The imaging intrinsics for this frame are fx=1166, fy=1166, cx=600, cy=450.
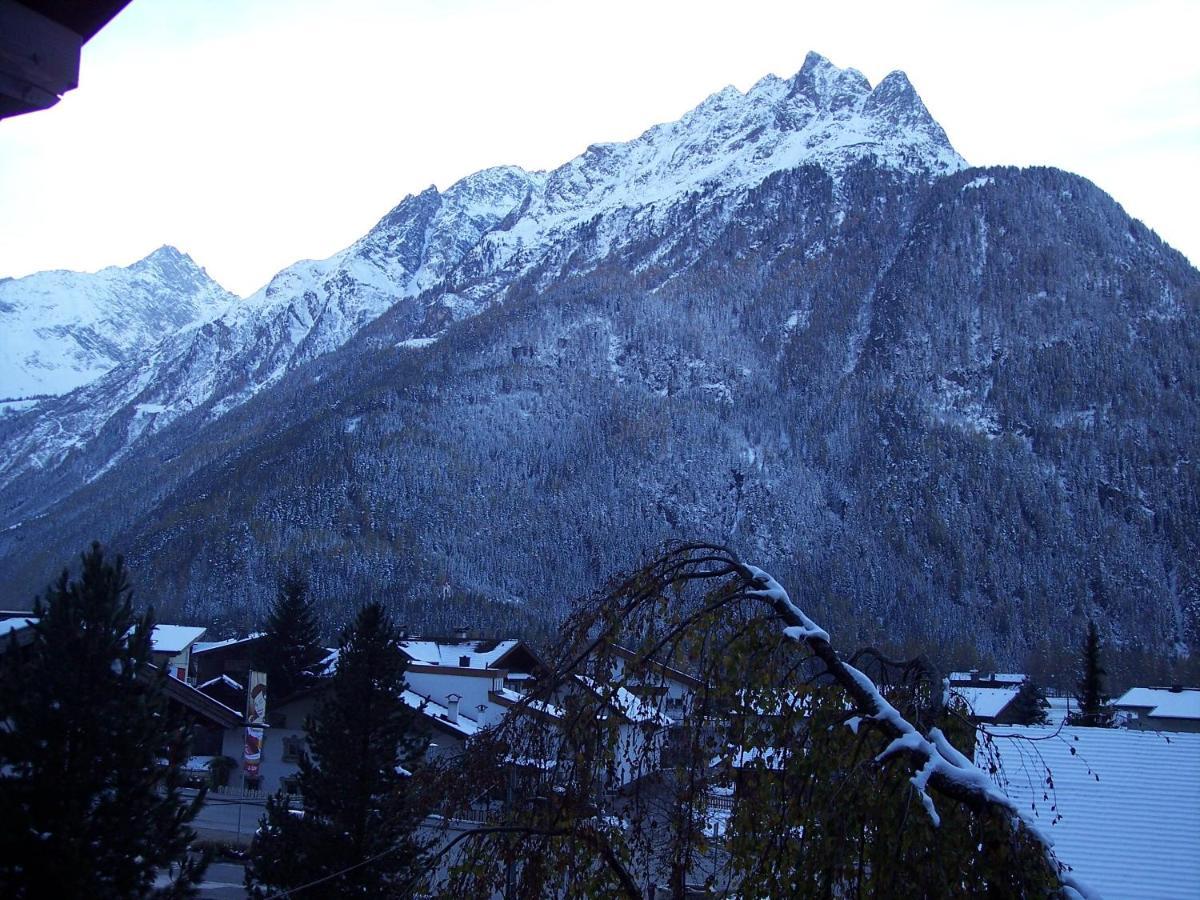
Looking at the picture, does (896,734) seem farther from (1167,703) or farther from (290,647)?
(1167,703)

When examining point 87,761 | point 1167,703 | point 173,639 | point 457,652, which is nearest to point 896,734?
point 87,761

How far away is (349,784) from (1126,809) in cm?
1198

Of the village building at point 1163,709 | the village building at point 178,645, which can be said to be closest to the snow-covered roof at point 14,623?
the village building at point 178,645

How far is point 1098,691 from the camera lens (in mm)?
57469

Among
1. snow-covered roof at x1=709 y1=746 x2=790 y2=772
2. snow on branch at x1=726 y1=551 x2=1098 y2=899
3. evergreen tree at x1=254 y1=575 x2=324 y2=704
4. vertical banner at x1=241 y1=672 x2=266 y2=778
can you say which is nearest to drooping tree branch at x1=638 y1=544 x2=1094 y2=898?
snow on branch at x1=726 y1=551 x2=1098 y2=899

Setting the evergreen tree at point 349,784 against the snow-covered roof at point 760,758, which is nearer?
the snow-covered roof at point 760,758

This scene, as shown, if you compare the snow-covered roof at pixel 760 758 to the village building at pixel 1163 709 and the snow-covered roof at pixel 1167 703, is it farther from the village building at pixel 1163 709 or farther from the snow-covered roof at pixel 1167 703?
the snow-covered roof at pixel 1167 703

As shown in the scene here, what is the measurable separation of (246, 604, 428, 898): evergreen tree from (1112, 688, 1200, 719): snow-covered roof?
5413 cm

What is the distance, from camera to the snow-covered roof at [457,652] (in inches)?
2079

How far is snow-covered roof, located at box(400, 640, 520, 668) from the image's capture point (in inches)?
2079

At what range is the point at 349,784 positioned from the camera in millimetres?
17875

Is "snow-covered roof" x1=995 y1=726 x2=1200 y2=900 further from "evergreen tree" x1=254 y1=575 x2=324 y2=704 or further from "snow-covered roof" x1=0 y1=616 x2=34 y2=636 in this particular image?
"evergreen tree" x1=254 y1=575 x2=324 y2=704

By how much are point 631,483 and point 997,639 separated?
2410 inches

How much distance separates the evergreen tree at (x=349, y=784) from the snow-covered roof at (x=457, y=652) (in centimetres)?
3246
